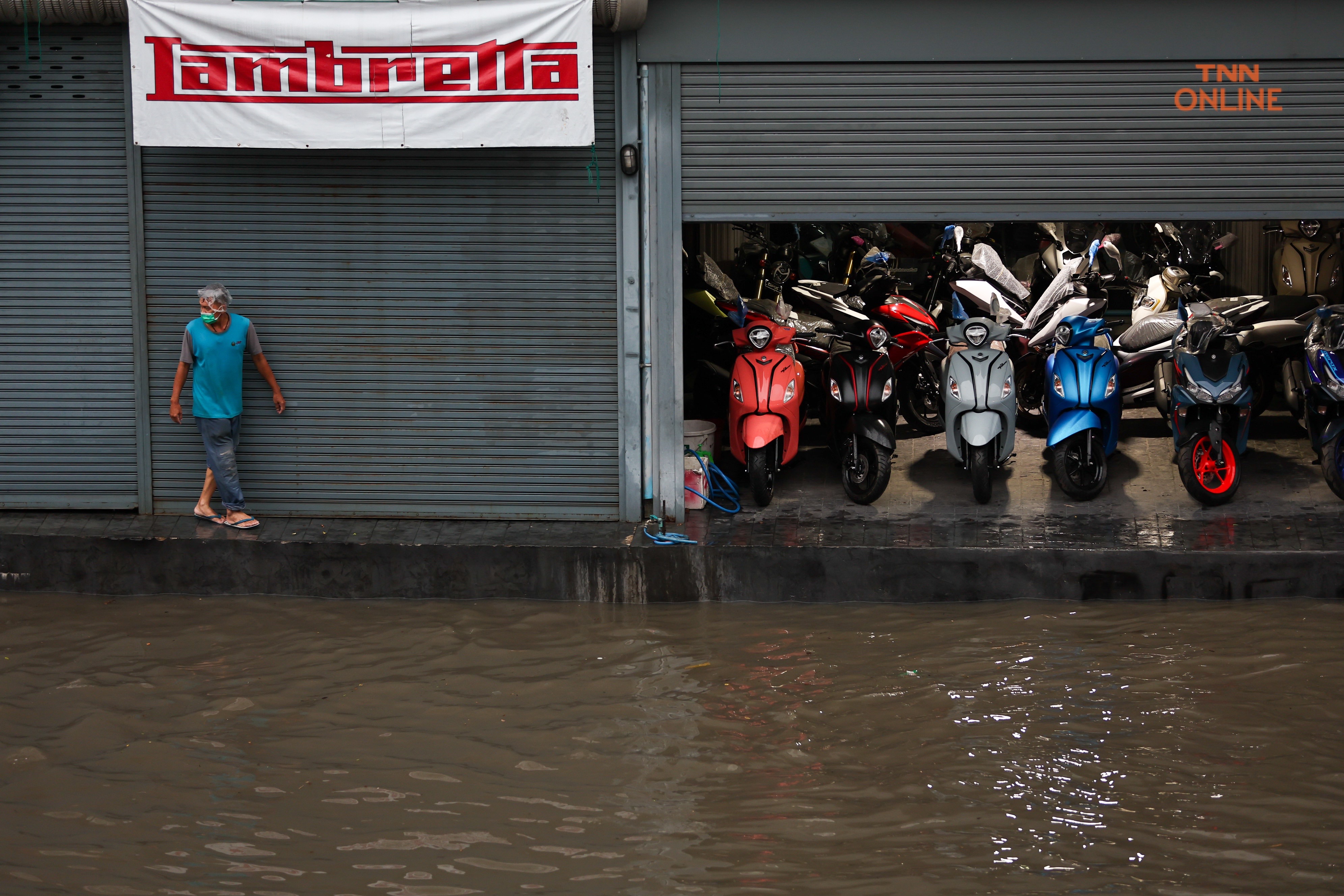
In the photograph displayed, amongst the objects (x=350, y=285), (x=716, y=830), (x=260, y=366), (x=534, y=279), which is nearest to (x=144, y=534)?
(x=260, y=366)

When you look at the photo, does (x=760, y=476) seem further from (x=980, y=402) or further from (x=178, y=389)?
(x=178, y=389)

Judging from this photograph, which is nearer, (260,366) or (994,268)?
(260,366)

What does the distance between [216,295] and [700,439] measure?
3271mm

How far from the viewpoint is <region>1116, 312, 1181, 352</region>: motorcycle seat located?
1020 centimetres

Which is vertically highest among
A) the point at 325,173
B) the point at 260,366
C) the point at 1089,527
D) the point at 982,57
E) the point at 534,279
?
the point at 982,57

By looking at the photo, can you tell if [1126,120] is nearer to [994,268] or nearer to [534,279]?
[994,268]

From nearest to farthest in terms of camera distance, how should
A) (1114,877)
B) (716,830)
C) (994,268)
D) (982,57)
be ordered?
(1114,877), (716,830), (982,57), (994,268)

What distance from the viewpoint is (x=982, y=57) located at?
8367 millimetres

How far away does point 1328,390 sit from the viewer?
858 centimetres

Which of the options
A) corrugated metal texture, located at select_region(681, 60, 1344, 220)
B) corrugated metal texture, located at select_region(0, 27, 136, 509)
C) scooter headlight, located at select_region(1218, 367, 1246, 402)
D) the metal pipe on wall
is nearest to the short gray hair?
corrugated metal texture, located at select_region(0, 27, 136, 509)

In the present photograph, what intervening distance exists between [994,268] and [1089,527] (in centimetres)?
306

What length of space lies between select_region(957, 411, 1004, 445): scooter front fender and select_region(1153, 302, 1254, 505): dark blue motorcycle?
3.89 ft

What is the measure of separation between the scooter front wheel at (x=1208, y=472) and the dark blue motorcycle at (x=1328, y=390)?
574mm

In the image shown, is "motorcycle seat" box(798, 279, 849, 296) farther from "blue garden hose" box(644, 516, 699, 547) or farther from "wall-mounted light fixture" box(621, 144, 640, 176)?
"blue garden hose" box(644, 516, 699, 547)
